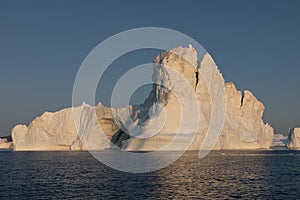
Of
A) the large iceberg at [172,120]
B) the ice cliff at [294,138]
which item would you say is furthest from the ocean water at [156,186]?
the ice cliff at [294,138]

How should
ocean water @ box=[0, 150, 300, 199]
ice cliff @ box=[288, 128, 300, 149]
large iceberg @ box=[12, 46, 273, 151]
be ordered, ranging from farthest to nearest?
ice cliff @ box=[288, 128, 300, 149] → large iceberg @ box=[12, 46, 273, 151] → ocean water @ box=[0, 150, 300, 199]

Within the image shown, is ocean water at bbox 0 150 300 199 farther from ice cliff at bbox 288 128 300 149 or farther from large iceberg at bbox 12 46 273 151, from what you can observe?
ice cliff at bbox 288 128 300 149

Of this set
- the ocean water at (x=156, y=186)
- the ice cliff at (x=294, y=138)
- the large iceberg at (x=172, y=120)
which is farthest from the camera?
the ice cliff at (x=294, y=138)

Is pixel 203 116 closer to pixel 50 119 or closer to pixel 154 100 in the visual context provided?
pixel 154 100

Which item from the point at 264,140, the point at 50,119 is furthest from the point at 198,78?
the point at 50,119

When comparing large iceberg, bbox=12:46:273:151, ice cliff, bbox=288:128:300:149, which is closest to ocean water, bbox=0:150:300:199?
large iceberg, bbox=12:46:273:151

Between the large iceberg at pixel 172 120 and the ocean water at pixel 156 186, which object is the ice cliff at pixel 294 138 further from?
the ocean water at pixel 156 186

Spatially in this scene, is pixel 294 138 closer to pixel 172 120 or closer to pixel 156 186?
pixel 172 120

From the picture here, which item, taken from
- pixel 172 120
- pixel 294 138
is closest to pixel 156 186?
pixel 172 120

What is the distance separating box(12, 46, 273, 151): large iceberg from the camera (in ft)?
360

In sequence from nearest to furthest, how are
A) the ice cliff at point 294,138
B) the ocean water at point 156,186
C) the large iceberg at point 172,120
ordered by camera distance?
1. the ocean water at point 156,186
2. the large iceberg at point 172,120
3. the ice cliff at point 294,138

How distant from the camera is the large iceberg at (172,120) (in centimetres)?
10988

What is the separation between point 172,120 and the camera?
113 meters

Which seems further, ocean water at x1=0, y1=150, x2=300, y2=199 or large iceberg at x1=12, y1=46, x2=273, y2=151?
large iceberg at x1=12, y1=46, x2=273, y2=151
